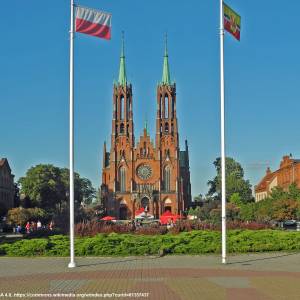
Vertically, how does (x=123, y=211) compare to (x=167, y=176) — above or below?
below

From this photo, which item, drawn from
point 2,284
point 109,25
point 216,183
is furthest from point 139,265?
point 216,183

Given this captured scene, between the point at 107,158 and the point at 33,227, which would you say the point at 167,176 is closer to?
the point at 107,158

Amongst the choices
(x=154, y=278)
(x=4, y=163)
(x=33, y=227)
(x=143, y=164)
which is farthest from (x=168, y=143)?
(x=154, y=278)

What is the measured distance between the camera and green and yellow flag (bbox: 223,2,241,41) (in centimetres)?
2292

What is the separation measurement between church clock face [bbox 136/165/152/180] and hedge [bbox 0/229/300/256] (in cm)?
9539

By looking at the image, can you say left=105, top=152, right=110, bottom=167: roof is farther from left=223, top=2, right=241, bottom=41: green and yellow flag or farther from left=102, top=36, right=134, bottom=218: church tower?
left=223, top=2, right=241, bottom=41: green and yellow flag

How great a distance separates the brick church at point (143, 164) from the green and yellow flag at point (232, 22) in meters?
96.4

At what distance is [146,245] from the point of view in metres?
26.2

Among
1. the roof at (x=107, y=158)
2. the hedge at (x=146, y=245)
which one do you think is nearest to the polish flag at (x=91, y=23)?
the hedge at (x=146, y=245)

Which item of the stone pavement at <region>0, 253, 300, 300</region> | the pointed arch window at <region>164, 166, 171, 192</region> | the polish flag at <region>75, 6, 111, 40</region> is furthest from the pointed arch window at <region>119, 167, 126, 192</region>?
the polish flag at <region>75, 6, 111, 40</region>

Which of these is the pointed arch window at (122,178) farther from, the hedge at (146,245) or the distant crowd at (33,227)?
the hedge at (146,245)

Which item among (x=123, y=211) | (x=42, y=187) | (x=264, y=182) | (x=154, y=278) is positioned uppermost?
(x=264, y=182)

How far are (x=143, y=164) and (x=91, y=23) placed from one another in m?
102

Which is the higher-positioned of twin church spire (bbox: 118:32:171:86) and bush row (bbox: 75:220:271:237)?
twin church spire (bbox: 118:32:171:86)
